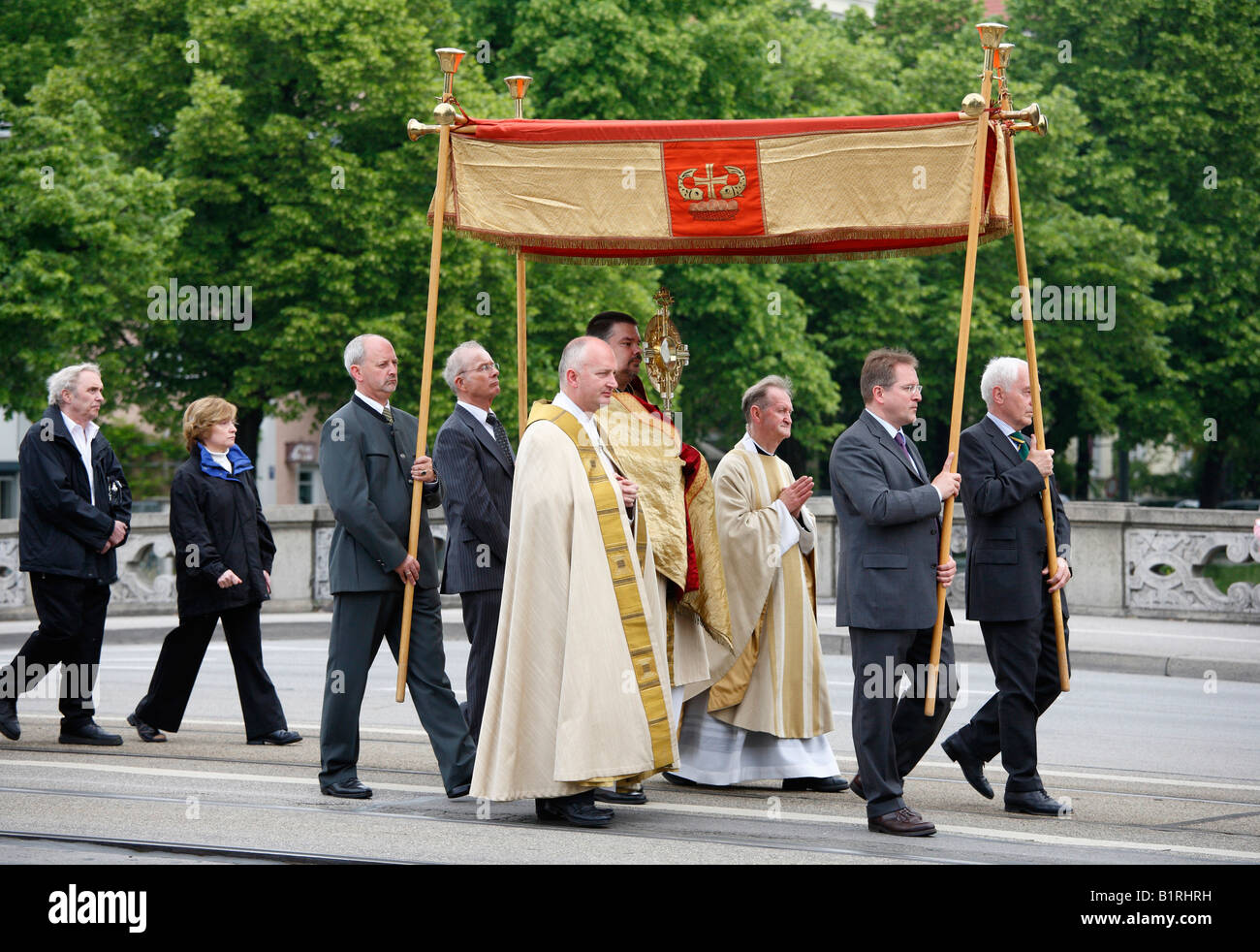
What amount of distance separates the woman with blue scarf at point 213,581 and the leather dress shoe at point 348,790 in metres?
1.93

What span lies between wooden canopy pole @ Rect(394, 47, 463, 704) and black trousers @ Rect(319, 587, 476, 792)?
0.30 feet

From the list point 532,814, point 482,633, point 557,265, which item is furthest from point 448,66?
point 557,265

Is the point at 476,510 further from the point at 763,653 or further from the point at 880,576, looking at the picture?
the point at 880,576

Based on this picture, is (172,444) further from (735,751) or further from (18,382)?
(735,751)

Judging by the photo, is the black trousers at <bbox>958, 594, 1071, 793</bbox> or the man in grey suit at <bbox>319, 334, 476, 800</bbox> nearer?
the black trousers at <bbox>958, 594, 1071, 793</bbox>

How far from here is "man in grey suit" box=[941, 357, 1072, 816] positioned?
7.39 meters

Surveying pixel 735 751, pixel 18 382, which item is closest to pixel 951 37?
pixel 18 382

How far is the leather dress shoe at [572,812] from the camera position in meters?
6.90

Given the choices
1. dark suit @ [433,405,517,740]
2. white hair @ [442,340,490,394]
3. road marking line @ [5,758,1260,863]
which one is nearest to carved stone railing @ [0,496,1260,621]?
road marking line @ [5,758,1260,863]

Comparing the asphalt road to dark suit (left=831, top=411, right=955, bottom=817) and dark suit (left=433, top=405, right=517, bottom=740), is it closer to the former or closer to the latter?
dark suit (left=831, top=411, right=955, bottom=817)

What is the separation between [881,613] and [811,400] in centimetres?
2632

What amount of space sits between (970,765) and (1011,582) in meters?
0.92

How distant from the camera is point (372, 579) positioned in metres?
7.61

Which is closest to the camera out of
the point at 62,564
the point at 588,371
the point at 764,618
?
the point at 588,371
